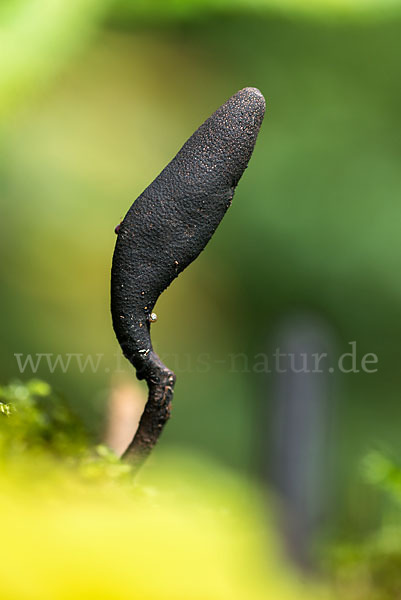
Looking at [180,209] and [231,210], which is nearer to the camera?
[180,209]

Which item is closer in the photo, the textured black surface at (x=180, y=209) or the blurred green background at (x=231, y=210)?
the textured black surface at (x=180, y=209)

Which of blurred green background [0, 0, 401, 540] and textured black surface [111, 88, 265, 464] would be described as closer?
textured black surface [111, 88, 265, 464]

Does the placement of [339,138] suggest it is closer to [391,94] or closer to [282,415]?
[391,94]

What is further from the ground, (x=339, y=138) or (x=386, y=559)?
(x=339, y=138)

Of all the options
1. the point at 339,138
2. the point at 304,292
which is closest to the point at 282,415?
the point at 304,292
